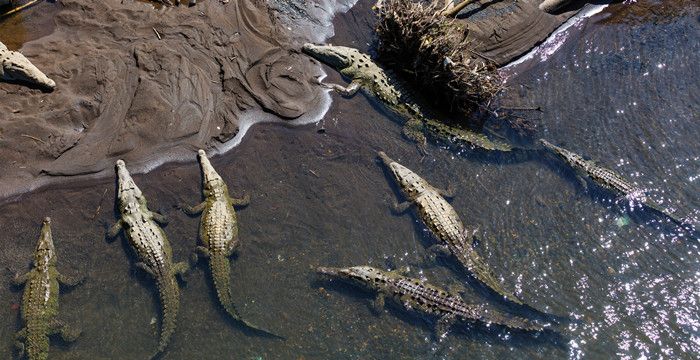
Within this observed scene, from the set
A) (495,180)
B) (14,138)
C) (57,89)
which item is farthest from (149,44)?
(495,180)

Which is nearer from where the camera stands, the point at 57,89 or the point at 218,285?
the point at 218,285

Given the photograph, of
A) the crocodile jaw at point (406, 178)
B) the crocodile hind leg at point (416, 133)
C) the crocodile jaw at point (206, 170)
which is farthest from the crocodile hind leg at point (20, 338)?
the crocodile hind leg at point (416, 133)

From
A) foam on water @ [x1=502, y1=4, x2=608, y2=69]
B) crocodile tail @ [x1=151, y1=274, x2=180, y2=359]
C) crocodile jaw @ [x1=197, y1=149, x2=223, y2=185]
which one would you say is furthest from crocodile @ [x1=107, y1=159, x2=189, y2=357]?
foam on water @ [x1=502, y1=4, x2=608, y2=69]

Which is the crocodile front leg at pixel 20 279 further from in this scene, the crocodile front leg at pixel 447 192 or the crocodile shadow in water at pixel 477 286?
the crocodile front leg at pixel 447 192

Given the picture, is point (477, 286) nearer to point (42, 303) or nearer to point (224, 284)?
point (224, 284)

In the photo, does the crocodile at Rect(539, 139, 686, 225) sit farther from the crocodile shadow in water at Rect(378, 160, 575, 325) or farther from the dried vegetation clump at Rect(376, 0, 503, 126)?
the crocodile shadow in water at Rect(378, 160, 575, 325)

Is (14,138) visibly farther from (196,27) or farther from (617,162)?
(617,162)

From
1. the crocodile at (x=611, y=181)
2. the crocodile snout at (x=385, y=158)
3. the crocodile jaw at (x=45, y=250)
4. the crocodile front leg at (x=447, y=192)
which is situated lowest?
the crocodile jaw at (x=45, y=250)
